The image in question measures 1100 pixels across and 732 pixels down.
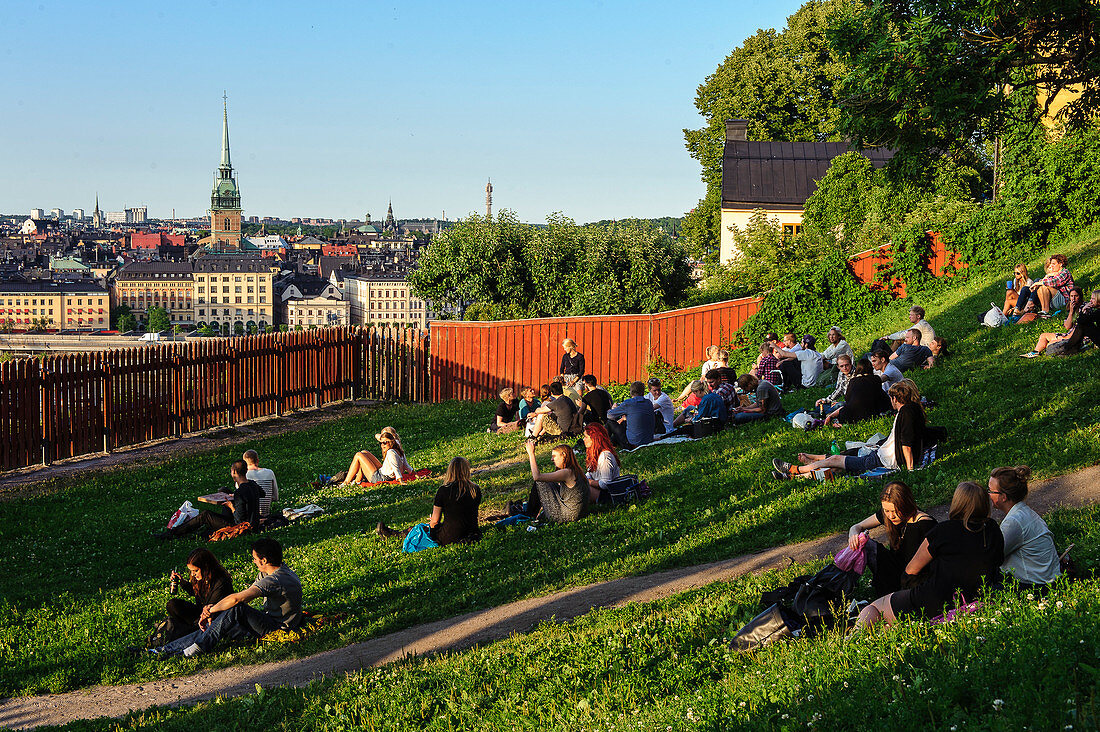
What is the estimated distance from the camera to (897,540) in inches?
294

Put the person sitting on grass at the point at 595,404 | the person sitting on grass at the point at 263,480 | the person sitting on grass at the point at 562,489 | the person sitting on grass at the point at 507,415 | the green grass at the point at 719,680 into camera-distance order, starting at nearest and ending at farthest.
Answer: the green grass at the point at 719,680 < the person sitting on grass at the point at 562,489 < the person sitting on grass at the point at 263,480 < the person sitting on grass at the point at 595,404 < the person sitting on grass at the point at 507,415

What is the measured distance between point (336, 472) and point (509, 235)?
17.7 metres

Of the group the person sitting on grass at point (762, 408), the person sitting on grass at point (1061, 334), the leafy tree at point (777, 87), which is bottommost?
the person sitting on grass at point (762, 408)

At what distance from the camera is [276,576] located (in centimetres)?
873

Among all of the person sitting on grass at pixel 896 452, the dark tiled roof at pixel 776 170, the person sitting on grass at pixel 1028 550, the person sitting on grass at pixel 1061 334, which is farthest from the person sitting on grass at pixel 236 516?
the dark tiled roof at pixel 776 170

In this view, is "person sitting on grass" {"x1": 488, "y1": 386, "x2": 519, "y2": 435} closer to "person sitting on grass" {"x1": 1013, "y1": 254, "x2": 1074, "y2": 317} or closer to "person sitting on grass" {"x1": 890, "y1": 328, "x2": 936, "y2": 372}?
"person sitting on grass" {"x1": 890, "y1": 328, "x2": 936, "y2": 372}

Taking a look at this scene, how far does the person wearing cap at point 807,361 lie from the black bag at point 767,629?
1128 cm

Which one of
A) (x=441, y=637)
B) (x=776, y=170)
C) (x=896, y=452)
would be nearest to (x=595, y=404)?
(x=896, y=452)

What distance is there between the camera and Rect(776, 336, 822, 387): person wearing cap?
1772 cm

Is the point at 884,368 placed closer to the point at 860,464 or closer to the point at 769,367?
the point at 860,464

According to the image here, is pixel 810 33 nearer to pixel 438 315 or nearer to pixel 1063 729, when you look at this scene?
pixel 438 315

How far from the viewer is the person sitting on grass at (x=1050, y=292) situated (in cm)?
1689

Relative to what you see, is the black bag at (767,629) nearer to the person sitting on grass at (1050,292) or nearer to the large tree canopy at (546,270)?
the person sitting on grass at (1050,292)

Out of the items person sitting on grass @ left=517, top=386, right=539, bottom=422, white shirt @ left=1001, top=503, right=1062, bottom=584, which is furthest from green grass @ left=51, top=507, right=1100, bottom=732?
person sitting on grass @ left=517, top=386, right=539, bottom=422
